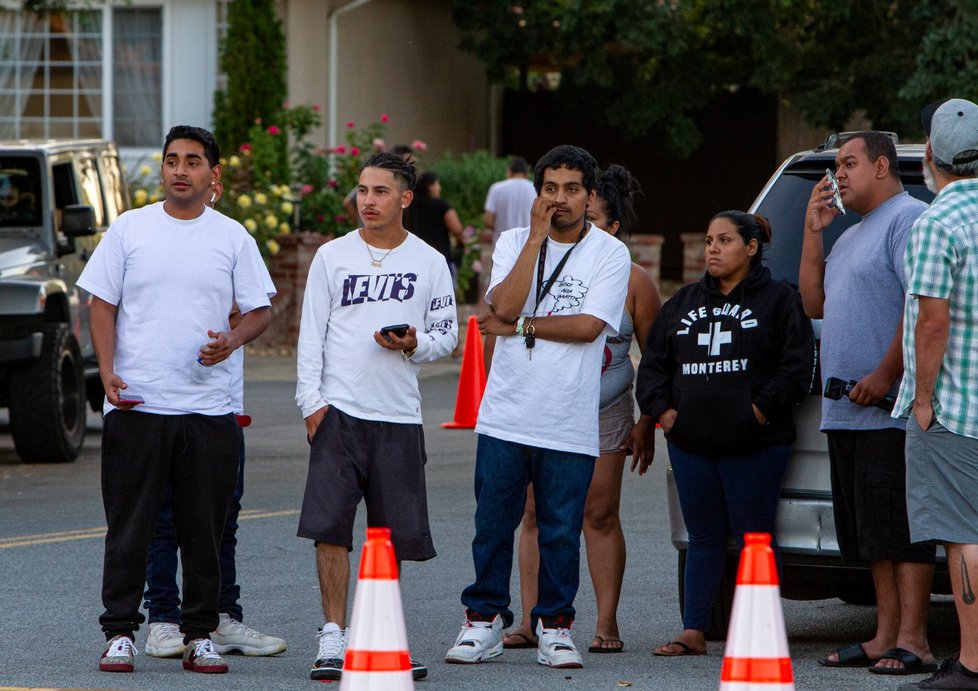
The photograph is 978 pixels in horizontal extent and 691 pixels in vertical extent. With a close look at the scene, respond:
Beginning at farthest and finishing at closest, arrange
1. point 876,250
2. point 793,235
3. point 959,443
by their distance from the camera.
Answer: point 793,235, point 876,250, point 959,443

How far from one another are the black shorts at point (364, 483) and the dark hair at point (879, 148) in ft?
6.32

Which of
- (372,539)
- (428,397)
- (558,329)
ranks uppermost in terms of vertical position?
(558,329)

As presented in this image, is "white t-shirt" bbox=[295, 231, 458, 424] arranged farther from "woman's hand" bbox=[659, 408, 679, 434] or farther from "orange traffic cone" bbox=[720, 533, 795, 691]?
"orange traffic cone" bbox=[720, 533, 795, 691]

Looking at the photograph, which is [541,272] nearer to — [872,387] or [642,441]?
[642,441]

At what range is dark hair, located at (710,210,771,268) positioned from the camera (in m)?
6.36

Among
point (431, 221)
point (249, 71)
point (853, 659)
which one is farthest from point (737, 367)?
point (249, 71)

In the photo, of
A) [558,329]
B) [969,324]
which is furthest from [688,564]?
[969,324]

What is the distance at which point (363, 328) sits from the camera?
6121mm

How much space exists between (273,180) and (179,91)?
2633 millimetres

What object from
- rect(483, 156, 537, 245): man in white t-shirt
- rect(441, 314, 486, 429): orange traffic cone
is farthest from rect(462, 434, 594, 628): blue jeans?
rect(483, 156, 537, 245): man in white t-shirt

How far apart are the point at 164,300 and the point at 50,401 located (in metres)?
5.64

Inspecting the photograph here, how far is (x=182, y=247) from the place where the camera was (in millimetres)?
6184

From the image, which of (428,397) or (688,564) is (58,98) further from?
(688,564)

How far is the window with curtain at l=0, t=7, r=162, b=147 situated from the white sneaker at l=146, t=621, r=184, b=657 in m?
16.5
